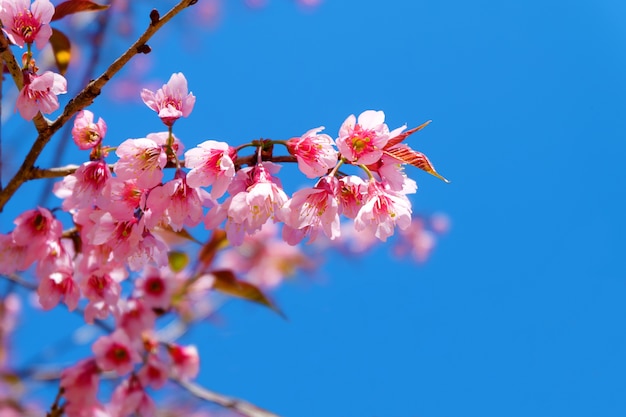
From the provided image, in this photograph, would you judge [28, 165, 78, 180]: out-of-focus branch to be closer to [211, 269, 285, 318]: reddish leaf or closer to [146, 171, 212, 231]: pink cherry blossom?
[146, 171, 212, 231]: pink cherry blossom

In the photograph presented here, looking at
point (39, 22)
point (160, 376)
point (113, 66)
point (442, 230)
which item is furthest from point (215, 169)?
point (442, 230)

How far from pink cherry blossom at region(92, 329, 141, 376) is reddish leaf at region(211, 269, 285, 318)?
0.93 ft

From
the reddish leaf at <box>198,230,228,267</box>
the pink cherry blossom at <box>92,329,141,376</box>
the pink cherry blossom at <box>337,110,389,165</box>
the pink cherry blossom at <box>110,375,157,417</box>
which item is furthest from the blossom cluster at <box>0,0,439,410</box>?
the reddish leaf at <box>198,230,228,267</box>

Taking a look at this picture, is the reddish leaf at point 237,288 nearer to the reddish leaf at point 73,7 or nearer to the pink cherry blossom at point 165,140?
the pink cherry blossom at point 165,140

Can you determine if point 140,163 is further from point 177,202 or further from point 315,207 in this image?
point 315,207

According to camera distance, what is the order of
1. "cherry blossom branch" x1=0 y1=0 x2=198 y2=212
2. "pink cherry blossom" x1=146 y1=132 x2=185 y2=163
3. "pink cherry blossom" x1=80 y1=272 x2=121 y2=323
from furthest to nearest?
"pink cherry blossom" x1=80 y1=272 x2=121 y2=323 → "pink cherry blossom" x1=146 y1=132 x2=185 y2=163 → "cherry blossom branch" x1=0 y1=0 x2=198 y2=212

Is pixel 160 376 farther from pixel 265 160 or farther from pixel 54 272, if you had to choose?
pixel 265 160

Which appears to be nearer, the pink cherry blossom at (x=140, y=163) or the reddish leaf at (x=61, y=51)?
the pink cherry blossom at (x=140, y=163)

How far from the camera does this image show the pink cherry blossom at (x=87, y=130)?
982 mm

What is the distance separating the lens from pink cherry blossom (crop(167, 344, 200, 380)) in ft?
5.24

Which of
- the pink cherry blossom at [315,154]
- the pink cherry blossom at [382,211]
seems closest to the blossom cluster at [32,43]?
the pink cherry blossom at [315,154]

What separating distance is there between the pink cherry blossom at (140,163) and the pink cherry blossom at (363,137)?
0.28m

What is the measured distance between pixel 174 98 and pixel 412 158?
0.38 metres

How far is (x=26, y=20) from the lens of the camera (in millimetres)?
952
